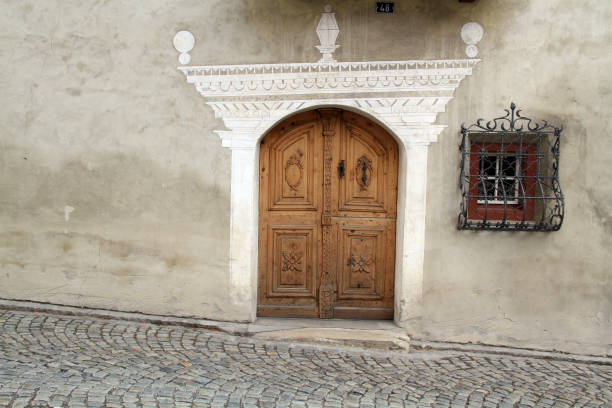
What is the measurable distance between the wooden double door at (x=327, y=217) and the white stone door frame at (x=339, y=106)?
0.19 m

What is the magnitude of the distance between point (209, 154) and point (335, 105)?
1.36 meters

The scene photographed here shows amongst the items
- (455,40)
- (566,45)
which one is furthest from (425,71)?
(566,45)

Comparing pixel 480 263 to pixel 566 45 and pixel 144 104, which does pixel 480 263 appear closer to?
pixel 566 45

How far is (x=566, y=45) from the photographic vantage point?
4.67 m

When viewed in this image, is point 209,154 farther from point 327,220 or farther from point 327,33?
point 327,33

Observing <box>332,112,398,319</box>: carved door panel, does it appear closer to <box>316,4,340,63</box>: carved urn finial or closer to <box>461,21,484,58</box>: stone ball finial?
<box>316,4,340,63</box>: carved urn finial

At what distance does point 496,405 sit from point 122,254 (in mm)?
3831

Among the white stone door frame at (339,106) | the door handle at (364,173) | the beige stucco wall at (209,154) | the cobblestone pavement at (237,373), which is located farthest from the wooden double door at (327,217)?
the cobblestone pavement at (237,373)

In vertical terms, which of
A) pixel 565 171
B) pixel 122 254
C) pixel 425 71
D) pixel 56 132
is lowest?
pixel 122 254

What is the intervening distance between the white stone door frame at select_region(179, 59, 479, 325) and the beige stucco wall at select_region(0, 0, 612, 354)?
106mm

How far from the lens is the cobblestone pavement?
3674 millimetres

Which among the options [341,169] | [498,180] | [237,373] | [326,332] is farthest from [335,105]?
[237,373]

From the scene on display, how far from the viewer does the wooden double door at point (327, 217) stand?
5.25 m

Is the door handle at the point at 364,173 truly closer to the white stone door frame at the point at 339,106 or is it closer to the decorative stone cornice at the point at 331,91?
the white stone door frame at the point at 339,106
